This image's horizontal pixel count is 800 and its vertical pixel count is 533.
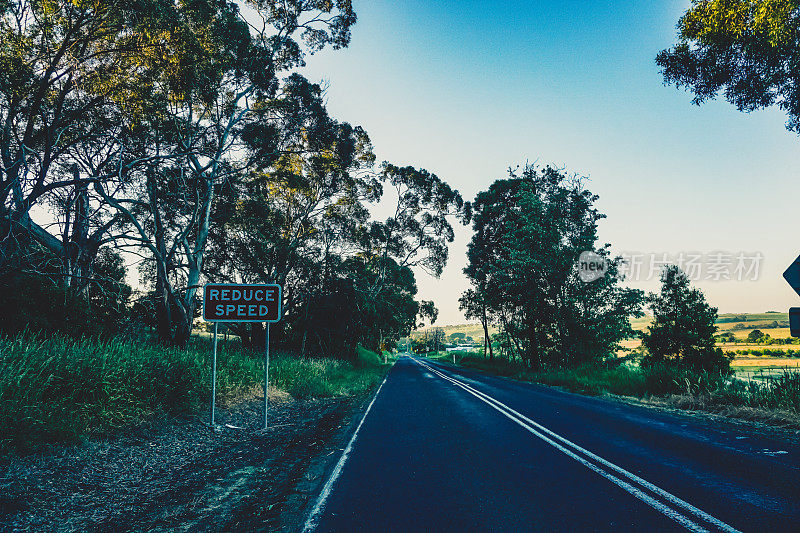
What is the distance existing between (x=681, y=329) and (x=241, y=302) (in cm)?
2113

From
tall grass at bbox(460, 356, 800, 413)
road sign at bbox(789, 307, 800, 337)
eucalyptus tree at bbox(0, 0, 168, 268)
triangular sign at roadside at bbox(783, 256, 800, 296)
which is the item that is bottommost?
tall grass at bbox(460, 356, 800, 413)

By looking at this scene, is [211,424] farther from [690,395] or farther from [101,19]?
[690,395]

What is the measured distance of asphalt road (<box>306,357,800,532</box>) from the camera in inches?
141

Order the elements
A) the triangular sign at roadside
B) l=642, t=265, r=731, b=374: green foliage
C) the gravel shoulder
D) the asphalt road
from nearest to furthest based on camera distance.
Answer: the asphalt road → the gravel shoulder → the triangular sign at roadside → l=642, t=265, r=731, b=374: green foliage

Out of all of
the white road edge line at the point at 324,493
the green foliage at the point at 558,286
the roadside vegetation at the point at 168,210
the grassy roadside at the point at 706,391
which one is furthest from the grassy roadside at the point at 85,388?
the green foliage at the point at 558,286

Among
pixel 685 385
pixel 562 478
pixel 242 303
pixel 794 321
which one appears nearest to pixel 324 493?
pixel 562 478

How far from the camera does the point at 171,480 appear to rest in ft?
17.3

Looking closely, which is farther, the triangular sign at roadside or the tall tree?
the tall tree

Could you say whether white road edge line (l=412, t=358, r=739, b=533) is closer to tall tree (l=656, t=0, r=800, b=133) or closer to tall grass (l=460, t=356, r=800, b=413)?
tall grass (l=460, t=356, r=800, b=413)

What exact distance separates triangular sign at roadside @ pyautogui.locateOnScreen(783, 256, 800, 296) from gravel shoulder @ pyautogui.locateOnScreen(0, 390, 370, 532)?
25.1 ft

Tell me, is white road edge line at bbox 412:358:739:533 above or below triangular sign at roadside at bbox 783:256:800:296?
below

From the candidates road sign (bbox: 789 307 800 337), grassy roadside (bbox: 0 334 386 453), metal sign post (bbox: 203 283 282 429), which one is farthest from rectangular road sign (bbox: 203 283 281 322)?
road sign (bbox: 789 307 800 337)

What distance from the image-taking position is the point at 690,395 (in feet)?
38.4

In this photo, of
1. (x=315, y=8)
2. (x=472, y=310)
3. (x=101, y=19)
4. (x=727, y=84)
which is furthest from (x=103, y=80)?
(x=472, y=310)
